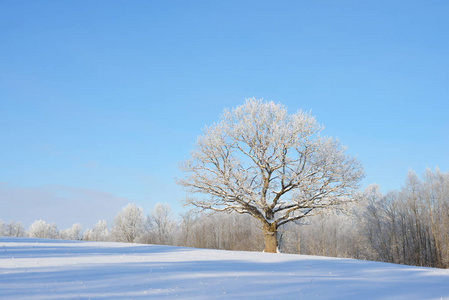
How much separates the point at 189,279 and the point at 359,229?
53.2 metres

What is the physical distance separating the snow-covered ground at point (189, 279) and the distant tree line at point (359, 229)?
40.1ft

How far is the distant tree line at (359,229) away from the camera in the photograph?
4781cm

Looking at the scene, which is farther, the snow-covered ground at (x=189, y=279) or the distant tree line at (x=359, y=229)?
the distant tree line at (x=359, y=229)

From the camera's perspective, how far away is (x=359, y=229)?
56.3 m

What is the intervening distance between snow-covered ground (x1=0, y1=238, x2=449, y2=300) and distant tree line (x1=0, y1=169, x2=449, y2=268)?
1222 cm

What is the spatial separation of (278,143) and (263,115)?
268cm

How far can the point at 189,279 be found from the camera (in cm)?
928

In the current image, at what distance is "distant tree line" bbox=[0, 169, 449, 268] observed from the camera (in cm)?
4781

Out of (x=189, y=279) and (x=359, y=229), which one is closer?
(x=189, y=279)

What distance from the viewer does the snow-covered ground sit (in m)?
7.81

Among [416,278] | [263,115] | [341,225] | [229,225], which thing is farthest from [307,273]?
[229,225]

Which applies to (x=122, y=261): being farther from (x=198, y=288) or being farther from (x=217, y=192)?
(x=217, y=192)

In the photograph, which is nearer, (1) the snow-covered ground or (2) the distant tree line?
(1) the snow-covered ground

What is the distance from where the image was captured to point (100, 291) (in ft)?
25.2
